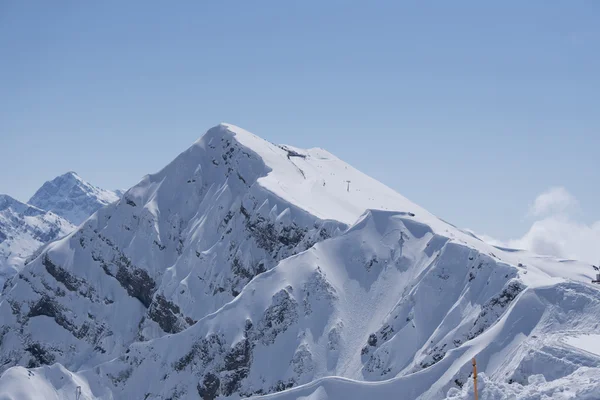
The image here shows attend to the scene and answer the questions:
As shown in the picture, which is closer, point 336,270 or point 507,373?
point 507,373

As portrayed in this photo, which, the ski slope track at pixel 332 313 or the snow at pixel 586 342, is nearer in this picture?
the snow at pixel 586 342

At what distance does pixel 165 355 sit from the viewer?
15962 centimetres

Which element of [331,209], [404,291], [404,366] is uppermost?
[331,209]

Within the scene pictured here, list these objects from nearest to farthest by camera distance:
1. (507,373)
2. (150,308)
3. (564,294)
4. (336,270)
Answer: (507,373) → (564,294) → (336,270) → (150,308)

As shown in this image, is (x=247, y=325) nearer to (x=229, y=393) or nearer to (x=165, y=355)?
(x=229, y=393)

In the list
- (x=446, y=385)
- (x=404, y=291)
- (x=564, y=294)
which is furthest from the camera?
(x=404, y=291)

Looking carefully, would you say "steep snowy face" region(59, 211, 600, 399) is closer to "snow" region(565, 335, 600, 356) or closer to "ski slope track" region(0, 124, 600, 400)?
"ski slope track" region(0, 124, 600, 400)

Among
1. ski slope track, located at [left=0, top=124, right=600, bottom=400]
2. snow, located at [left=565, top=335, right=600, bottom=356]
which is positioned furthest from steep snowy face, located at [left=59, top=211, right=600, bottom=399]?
snow, located at [left=565, top=335, right=600, bottom=356]

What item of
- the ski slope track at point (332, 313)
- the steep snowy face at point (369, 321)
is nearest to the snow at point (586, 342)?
the ski slope track at point (332, 313)

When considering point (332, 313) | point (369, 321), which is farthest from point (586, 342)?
point (332, 313)

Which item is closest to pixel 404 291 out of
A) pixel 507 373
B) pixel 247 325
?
pixel 247 325

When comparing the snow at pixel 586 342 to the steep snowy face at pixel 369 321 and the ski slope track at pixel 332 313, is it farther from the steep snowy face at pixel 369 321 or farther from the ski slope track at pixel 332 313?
the steep snowy face at pixel 369 321

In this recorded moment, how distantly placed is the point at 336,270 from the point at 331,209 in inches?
1135

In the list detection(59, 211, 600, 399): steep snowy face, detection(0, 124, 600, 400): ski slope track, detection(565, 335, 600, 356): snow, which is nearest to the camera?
detection(565, 335, 600, 356): snow
